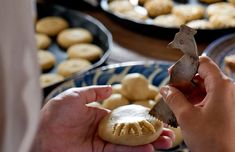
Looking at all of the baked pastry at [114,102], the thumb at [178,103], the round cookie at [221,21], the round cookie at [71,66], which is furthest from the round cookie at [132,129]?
the round cookie at [221,21]

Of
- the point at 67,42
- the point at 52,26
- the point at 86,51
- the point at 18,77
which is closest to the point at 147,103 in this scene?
the point at 86,51

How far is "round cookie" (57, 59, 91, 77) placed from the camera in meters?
1.48

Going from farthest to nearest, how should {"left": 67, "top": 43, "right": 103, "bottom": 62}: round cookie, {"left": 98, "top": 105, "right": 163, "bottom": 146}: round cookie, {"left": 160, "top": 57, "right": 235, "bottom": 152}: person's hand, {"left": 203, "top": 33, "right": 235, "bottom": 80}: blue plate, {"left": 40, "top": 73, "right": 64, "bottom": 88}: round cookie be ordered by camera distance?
{"left": 67, "top": 43, "right": 103, "bottom": 62}: round cookie < {"left": 40, "top": 73, "right": 64, "bottom": 88}: round cookie < {"left": 203, "top": 33, "right": 235, "bottom": 80}: blue plate < {"left": 98, "top": 105, "right": 163, "bottom": 146}: round cookie < {"left": 160, "top": 57, "right": 235, "bottom": 152}: person's hand

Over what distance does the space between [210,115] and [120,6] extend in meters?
1.04

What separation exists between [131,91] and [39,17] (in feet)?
2.51

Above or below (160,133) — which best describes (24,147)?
above

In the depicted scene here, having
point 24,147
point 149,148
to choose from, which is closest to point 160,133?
point 149,148

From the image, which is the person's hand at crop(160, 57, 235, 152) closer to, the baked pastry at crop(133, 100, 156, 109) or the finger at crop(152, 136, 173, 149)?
the finger at crop(152, 136, 173, 149)

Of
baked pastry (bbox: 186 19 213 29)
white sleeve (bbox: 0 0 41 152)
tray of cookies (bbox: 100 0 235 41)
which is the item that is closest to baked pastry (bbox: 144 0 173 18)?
tray of cookies (bbox: 100 0 235 41)

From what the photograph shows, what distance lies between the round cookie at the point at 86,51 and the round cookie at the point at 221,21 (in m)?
0.39

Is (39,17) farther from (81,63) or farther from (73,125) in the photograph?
(73,125)

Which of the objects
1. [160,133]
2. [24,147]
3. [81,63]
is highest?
[24,147]

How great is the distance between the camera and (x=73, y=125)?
907 millimetres

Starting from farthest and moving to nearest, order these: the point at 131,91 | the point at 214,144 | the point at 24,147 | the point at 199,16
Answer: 1. the point at 199,16
2. the point at 131,91
3. the point at 214,144
4. the point at 24,147
